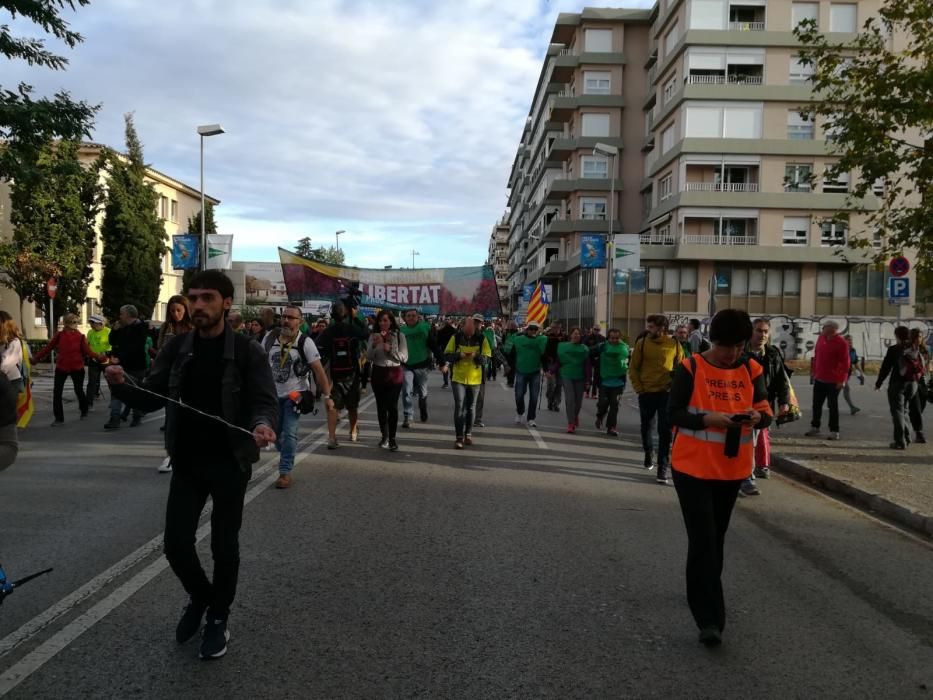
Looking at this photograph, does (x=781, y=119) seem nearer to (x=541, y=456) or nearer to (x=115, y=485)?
(x=541, y=456)

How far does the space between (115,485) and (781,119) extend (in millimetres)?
41237

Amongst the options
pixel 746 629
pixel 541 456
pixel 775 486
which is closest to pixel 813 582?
pixel 746 629

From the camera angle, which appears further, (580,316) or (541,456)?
(580,316)

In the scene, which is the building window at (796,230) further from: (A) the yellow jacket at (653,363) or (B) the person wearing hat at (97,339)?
(B) the person wearing hat at (97,339)

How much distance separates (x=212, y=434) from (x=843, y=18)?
152 ft

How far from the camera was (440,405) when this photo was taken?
17.0 meters

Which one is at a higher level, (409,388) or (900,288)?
(900,288)

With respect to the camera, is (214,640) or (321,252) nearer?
(214,640)

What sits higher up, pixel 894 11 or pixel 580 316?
pixel 894 11

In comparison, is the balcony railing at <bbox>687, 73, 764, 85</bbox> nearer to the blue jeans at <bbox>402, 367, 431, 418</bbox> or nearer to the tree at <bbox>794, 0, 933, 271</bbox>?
the tree at <bbox>794, 0, 933, 271</bbox>

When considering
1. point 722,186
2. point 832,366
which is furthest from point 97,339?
point 722,186

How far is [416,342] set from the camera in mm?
12906

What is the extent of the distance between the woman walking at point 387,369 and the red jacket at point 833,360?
20.5 ft

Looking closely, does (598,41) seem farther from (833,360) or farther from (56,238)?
(833,360)
